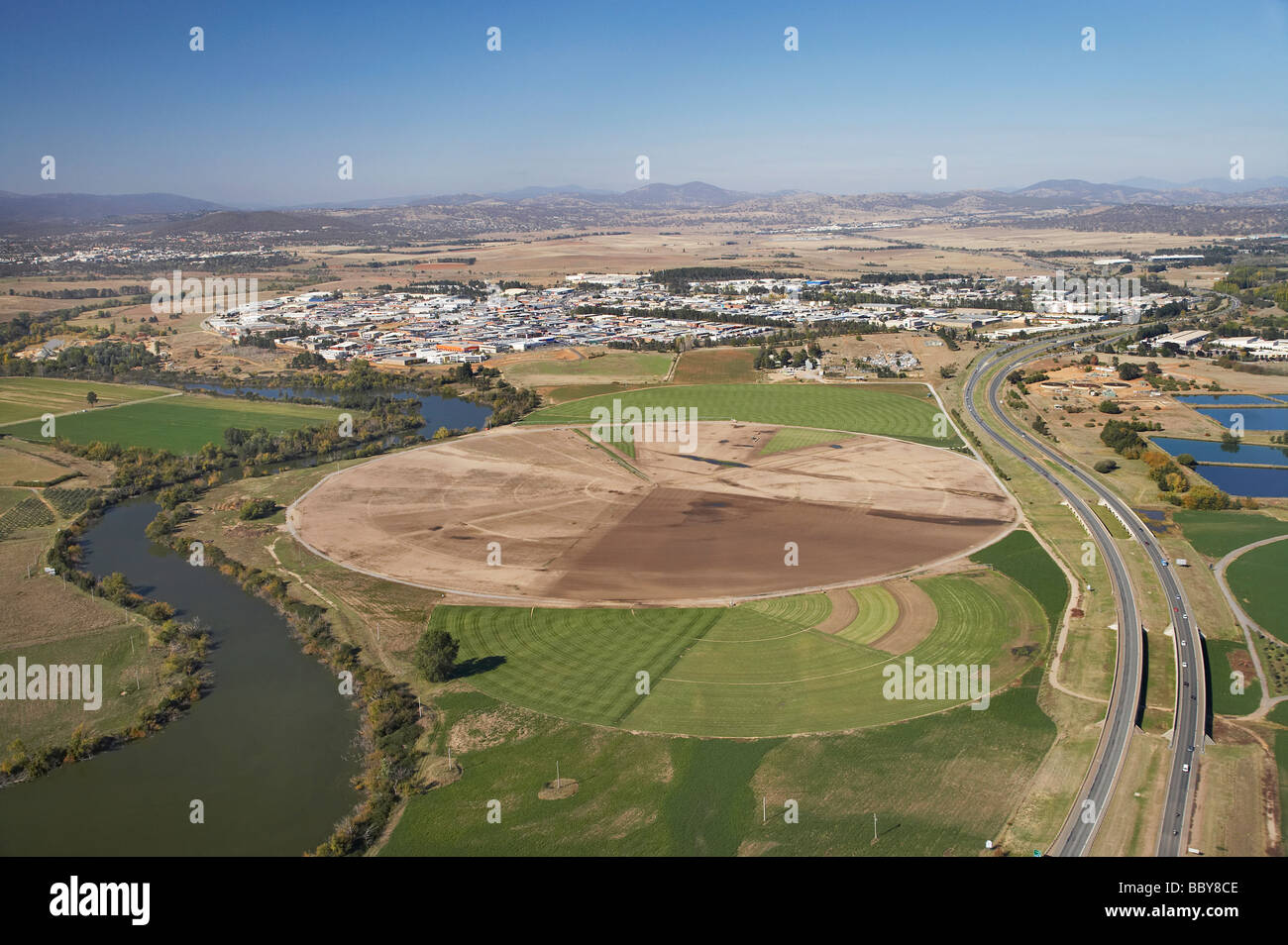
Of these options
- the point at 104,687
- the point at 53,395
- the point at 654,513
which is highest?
the point at 53,395

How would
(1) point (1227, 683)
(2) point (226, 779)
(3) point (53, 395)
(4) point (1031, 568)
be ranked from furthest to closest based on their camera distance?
(3) point (53, 395), (4) point (1031, 568), (1) point (1227, 683), (2) point (226, 779)

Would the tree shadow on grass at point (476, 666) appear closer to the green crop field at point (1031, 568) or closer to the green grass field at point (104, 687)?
the green grass field at point (104, 687)

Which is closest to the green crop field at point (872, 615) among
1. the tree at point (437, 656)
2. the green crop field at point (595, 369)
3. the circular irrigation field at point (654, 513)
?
the circular irrigation field at point (654, 513)

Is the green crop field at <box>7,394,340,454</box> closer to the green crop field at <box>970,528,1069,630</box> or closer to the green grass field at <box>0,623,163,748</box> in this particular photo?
the green grass field at <box>0,623,163,748</box>

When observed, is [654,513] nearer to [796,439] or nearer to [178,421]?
[796,439]

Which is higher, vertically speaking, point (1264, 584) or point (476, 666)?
point (1264, 584)

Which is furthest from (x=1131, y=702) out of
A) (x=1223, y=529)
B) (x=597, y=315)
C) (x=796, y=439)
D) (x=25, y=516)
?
(x=597, y=315)
